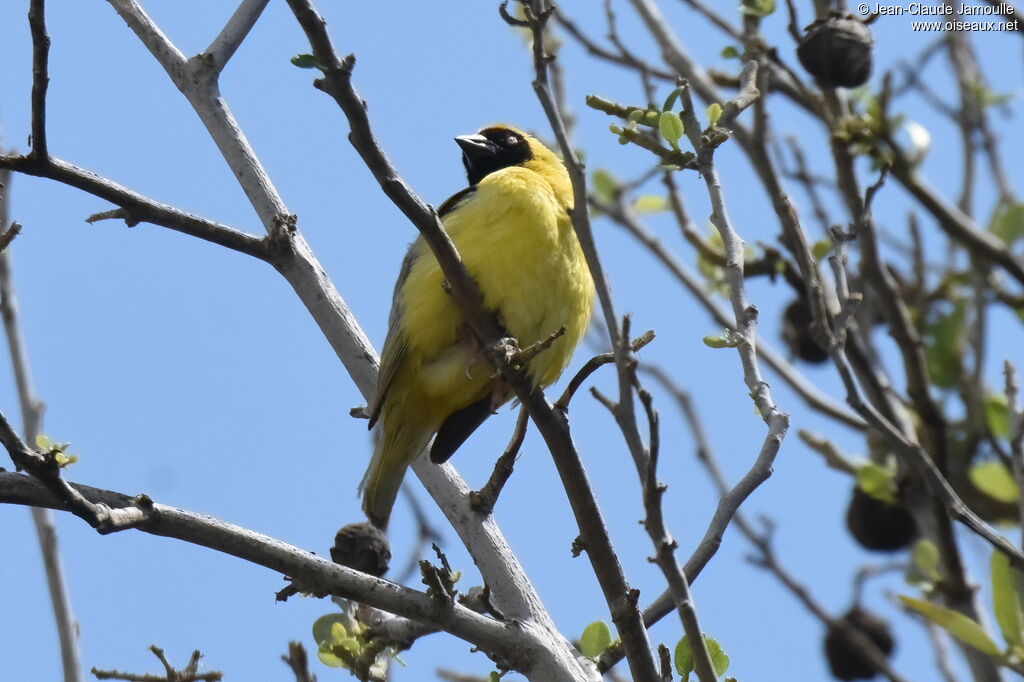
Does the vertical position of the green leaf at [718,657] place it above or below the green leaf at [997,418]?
below

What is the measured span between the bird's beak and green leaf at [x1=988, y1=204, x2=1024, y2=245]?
242 cm

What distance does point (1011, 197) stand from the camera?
→ 6730 millimetres

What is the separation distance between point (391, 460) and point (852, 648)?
3037 millimetres

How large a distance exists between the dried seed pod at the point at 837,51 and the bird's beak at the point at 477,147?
1715mm

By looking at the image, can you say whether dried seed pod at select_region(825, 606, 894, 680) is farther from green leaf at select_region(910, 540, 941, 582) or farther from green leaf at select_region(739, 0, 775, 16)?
green leaf at select_region(739, 0, 775, 16)

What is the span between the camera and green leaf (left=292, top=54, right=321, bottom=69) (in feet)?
9.34

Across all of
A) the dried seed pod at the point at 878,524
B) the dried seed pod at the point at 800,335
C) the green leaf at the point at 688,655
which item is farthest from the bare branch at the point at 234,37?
the dried seed pod at the point at 878,524

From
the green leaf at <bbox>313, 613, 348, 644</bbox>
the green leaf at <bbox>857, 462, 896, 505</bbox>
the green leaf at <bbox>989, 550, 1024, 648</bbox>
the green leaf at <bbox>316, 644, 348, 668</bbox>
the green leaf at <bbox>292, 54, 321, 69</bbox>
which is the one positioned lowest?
the green leaf at <bbox>989, 550, 1024, 648</bbox>

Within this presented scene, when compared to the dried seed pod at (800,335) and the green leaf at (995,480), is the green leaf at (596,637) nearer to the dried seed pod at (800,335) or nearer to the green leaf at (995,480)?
the green leaf at (995,480)

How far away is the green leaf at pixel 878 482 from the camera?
5711 millimetres

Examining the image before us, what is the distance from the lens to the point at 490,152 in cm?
632

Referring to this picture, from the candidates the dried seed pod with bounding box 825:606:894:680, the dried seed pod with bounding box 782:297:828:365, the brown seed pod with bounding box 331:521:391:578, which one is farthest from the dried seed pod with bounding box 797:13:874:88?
the dried seed pod with bounding box 825:606:894:680

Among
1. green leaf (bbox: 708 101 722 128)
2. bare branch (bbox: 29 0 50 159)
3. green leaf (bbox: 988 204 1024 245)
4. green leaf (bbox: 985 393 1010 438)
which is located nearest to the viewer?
bare branch (bbox: 29 0 50 159)

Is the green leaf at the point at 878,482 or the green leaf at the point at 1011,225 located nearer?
the green leaf at the point at 878,482
